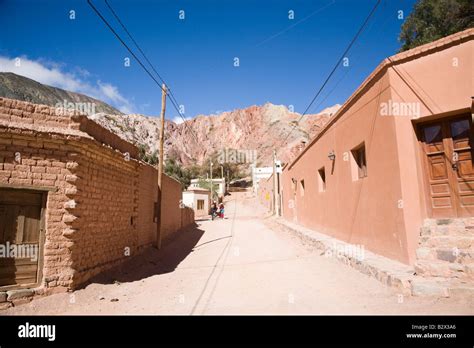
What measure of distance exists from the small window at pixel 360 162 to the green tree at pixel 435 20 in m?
13.3

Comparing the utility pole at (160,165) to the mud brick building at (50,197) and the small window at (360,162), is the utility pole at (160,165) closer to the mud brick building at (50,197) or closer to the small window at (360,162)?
the mud brick building at (50,197)

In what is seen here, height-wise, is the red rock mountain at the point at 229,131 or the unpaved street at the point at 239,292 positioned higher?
the red rock mountain at the point at 229,131

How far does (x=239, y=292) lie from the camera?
5852mm

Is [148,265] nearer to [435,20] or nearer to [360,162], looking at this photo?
[360,162]

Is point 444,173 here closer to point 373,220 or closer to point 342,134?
point 373,220

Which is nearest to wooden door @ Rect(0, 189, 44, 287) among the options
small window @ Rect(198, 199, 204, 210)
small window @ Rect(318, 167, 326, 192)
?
small window @ Rect(318, 167, 326, 192)

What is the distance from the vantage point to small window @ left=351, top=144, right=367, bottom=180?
326 inches

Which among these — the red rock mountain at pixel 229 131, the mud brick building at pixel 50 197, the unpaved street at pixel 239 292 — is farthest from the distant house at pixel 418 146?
the red rock mountain at pixel 229 131

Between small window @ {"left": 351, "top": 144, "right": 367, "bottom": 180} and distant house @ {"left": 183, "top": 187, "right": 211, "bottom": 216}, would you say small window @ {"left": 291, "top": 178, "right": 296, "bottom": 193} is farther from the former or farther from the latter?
distant house @ {"left": 183, "top": 187, "right": 211, "bottom": 216}

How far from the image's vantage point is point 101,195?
696cm

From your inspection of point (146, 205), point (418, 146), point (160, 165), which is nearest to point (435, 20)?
point (418, 146)

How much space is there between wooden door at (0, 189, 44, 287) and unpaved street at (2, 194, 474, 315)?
0.58 m

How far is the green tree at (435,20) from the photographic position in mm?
16031
